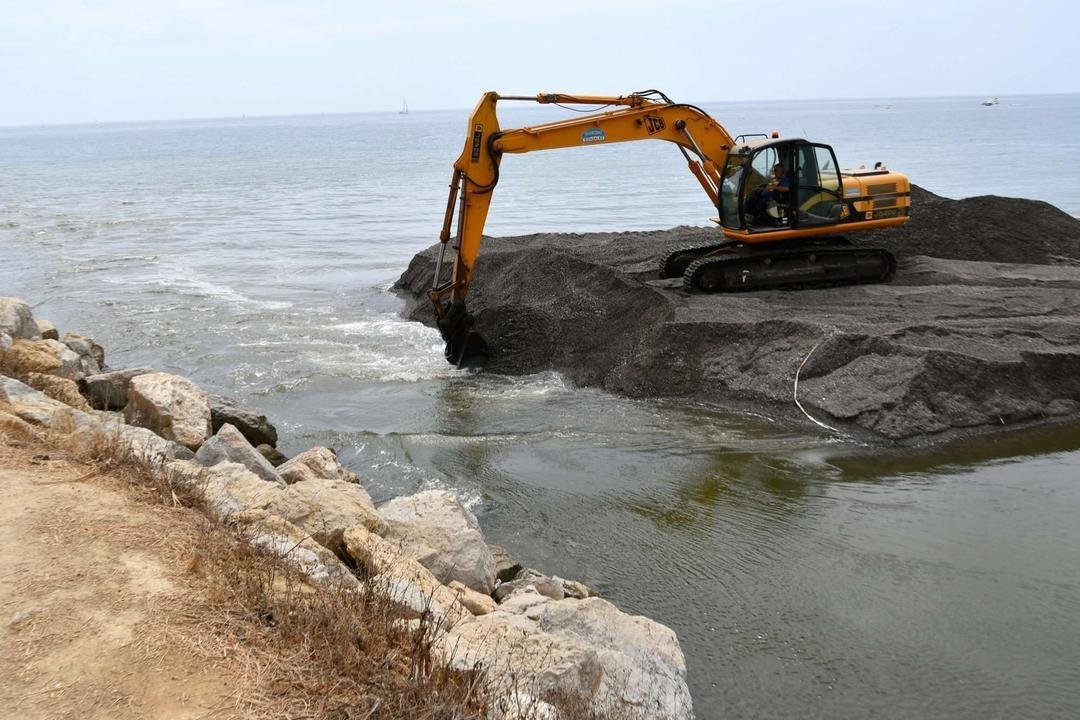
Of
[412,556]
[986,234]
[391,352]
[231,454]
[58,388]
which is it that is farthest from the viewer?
[986,234]

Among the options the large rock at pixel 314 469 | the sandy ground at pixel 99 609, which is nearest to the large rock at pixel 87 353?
the large rock at pixel 314 469

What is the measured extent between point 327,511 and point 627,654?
2309 mm

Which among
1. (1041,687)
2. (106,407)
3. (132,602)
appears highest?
(132,602)

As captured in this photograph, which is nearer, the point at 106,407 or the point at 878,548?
the point at 878,548

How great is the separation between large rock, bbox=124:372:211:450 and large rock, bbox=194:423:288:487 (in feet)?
3.18

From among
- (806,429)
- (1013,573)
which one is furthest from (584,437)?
(1013,573)

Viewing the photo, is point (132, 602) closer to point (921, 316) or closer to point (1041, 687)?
point (1041, 687)

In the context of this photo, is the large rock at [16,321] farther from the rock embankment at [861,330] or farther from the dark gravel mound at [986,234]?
the dark gravel mound at [986,234]

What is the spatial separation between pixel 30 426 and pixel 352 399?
5.12 meters

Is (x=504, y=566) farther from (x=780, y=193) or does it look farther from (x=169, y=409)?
(x=780, y=193)

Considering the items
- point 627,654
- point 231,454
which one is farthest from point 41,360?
point 627,654

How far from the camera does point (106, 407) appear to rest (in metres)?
9.72

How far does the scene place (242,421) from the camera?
380 inches

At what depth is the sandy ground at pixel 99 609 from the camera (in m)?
3.89
